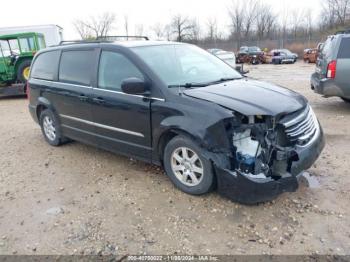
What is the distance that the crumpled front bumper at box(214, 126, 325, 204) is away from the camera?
323cm

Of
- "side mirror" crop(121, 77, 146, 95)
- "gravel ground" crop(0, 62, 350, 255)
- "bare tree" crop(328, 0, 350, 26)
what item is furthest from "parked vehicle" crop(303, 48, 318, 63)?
"side mirror" crop(121, 77, 146, 95)

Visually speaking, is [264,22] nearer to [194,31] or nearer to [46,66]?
[194,31]

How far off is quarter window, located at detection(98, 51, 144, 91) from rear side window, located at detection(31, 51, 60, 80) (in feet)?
4.45

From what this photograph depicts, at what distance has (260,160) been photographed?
334 centimetres

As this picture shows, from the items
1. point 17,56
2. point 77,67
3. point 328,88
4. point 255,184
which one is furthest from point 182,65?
point 17,56

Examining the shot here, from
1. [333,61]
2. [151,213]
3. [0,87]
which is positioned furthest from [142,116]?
[0,87]

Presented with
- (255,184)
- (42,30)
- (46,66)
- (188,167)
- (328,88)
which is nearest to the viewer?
(255,184)

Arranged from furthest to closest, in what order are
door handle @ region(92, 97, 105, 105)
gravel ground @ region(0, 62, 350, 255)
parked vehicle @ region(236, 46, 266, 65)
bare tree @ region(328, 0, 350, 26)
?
1. bare tree @ region(328, 0, 350, 26)
2. parked vehicle @ region(236, 46, 266, 65)
3. door handle @ region(92, 97, 105, 105)
4. gravel ground @ region(0, 62, 350, 255)

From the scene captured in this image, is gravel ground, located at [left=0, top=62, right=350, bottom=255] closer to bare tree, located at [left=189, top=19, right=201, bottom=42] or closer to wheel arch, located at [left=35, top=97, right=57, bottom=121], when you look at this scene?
wheel arch, located at [left=35, top=97, right=57, bottom=121]

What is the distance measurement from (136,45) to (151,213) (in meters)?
2.21

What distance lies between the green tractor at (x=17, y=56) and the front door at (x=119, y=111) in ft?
31.6

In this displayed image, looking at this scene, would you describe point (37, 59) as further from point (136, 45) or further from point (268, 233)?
point (268, 233)

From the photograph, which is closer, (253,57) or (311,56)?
(311,56)

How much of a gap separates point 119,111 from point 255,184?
1.99 meters
